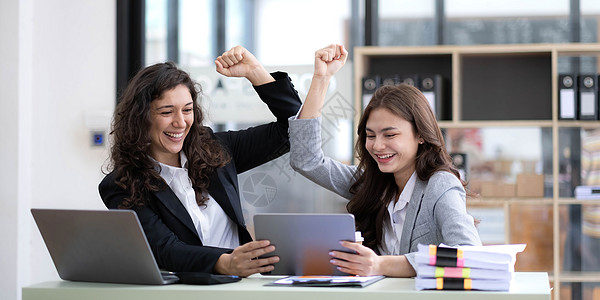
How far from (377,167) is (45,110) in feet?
8.21

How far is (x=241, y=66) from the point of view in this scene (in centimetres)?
251

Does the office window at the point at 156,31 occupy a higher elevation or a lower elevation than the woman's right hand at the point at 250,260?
higher

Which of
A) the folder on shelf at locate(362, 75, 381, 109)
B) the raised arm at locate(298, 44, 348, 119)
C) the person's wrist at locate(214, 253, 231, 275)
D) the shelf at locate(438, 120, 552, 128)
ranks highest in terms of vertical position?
the folder on shelf at locate(362, 75, 381, 109)

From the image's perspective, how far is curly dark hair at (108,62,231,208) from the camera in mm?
2344

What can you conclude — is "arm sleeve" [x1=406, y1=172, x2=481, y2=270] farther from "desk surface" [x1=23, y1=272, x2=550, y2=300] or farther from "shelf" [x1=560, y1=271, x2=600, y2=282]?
"shelf" [x1=560, y1=271, x2=600, y2=282]

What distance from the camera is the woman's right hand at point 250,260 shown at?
2010mm

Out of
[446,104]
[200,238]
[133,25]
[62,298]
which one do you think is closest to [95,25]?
[133,25]

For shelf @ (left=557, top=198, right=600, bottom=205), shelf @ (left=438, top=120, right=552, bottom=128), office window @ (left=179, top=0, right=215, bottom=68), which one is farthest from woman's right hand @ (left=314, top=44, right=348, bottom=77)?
office window @ (left=179, top=0, right=215, bottom=68)

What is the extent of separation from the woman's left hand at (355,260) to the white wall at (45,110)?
2.61 m

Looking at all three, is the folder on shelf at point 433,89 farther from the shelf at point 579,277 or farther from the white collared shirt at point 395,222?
the white collared shirt at point 395,222

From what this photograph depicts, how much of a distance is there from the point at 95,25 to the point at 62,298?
2844mm

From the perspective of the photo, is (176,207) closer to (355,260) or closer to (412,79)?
(355,260)

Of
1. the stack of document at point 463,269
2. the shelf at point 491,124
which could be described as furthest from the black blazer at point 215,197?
the shelf at point 491,124

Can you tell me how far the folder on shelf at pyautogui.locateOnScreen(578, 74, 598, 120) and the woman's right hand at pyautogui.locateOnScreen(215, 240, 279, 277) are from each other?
2.58 metres
